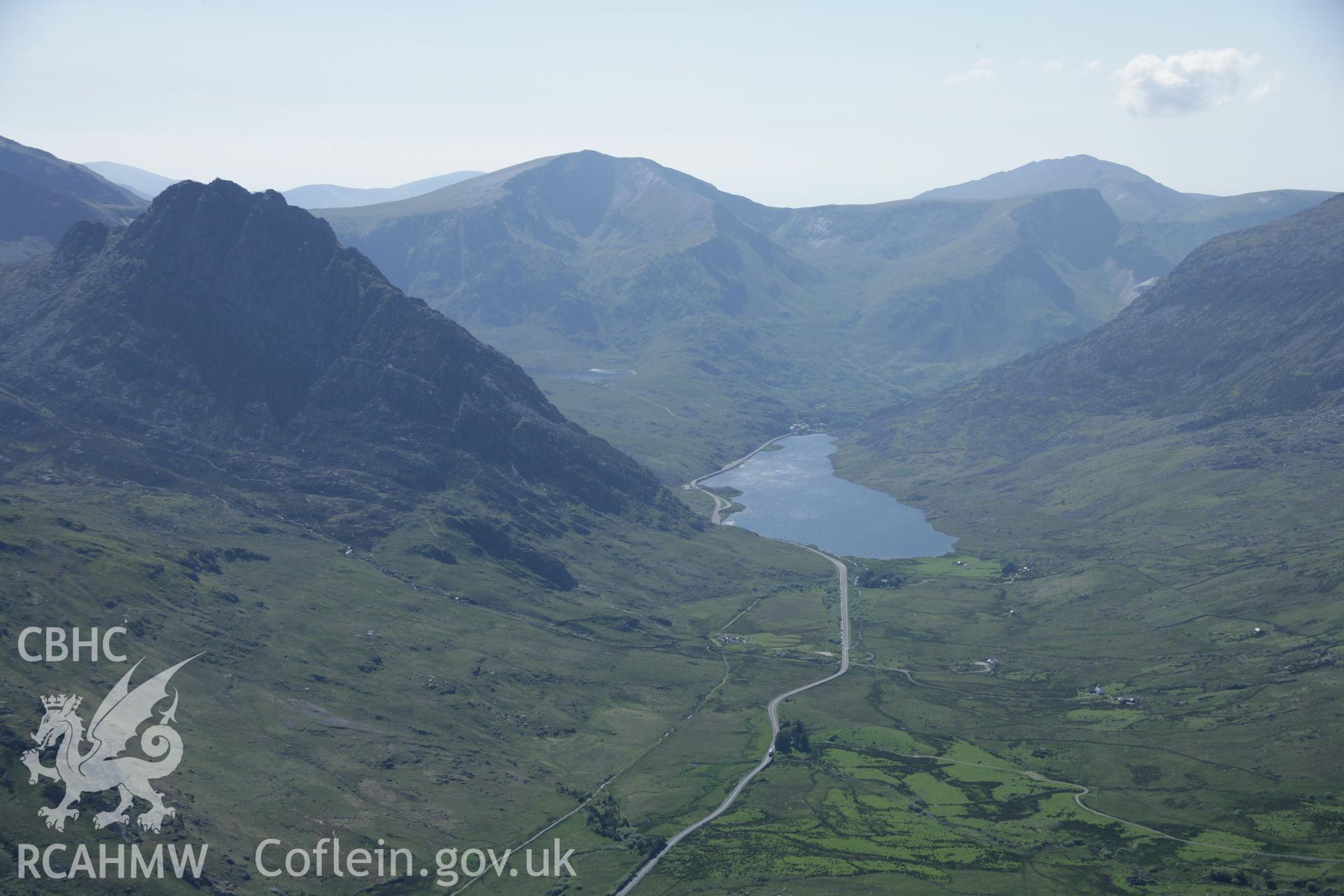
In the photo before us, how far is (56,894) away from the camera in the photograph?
18312 cm

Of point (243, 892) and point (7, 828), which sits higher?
point (7, 828)

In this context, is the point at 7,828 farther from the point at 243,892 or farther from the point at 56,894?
the point at 243,892

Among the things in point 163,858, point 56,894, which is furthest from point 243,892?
point 56,894

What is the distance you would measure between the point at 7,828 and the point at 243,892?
130ft

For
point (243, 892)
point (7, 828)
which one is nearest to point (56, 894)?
point (7, 828)

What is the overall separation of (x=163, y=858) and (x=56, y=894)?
1884cm

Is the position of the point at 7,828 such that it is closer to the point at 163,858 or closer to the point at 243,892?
the point at 163,858

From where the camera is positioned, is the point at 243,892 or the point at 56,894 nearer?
the point at 56,894

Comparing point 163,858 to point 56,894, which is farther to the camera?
point 163,858

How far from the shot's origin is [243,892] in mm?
199375

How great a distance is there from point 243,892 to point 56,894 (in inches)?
1157

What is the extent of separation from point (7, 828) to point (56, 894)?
17.4 m

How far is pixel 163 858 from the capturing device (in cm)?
19912
